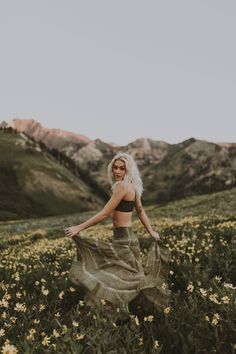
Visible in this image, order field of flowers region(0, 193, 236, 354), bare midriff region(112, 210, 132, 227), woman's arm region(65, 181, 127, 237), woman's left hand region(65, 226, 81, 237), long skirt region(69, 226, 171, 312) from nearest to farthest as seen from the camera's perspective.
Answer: field of flowers region(0, 193, 236, 354), woman's left hand region(65, 226, 81, 237), long skirt region(69, 226, 171, 312), woman's arm region(65, 181, 127, 237), bare midriff region(112, 210, 132, 227)

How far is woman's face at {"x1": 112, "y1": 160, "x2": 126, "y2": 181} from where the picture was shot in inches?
261

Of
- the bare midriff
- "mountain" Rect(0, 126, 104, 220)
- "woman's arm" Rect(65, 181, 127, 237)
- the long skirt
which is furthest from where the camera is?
"mountain" Rect(0, 126, 104, 220)

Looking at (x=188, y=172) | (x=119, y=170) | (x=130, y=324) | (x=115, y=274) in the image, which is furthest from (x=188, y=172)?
(x=130, y=324)

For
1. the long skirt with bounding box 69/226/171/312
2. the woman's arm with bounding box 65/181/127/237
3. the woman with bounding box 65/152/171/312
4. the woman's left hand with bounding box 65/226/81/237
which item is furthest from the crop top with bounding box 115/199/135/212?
the woman's left hand with bounding box 65/226/81/237

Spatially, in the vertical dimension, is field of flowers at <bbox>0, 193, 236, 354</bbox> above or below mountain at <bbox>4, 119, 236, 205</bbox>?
above

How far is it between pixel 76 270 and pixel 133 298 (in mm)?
953

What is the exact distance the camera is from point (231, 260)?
824 centimetres

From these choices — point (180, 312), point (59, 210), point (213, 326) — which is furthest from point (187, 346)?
point (59, 210)

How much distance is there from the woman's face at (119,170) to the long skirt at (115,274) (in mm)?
817

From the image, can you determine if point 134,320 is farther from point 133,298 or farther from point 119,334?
point 133,298

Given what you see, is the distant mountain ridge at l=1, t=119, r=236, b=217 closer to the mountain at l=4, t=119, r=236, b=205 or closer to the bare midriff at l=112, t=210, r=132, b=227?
the mountain at l=4, t=119, r=236, b=205

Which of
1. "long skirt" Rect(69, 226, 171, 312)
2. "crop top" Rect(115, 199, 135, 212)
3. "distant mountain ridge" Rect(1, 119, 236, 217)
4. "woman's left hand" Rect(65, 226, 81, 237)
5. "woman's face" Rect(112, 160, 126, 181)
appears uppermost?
"woman's face" Rect(112, 160, 126, 181)

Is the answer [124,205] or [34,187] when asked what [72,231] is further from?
[34,187]

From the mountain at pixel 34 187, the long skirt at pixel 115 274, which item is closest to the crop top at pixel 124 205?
the long skirt at pixel 115 274
